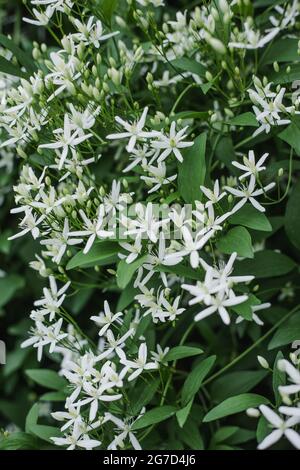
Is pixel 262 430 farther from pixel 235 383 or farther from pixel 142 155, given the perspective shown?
pixel 142 155

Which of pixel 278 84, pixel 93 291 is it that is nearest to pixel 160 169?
pixel 278 84

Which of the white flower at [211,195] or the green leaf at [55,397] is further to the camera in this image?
the green leaf at [55,397]

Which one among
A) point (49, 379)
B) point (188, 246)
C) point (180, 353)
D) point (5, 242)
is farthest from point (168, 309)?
point (5, 242)

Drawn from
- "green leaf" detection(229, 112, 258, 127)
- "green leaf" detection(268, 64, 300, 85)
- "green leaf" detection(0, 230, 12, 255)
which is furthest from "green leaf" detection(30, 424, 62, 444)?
"green leaf" detection(268, 64, 300, 85)

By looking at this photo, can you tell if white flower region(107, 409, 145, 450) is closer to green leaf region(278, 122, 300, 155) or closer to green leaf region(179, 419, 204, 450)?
green leaf region(179, 419, 204, 450)

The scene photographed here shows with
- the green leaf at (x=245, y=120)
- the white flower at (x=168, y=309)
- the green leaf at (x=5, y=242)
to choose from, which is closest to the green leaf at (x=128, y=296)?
the white flower at (x=168, y=309)

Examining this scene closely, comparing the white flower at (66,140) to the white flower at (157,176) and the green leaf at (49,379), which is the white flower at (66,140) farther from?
the green leaf at (49,379)
